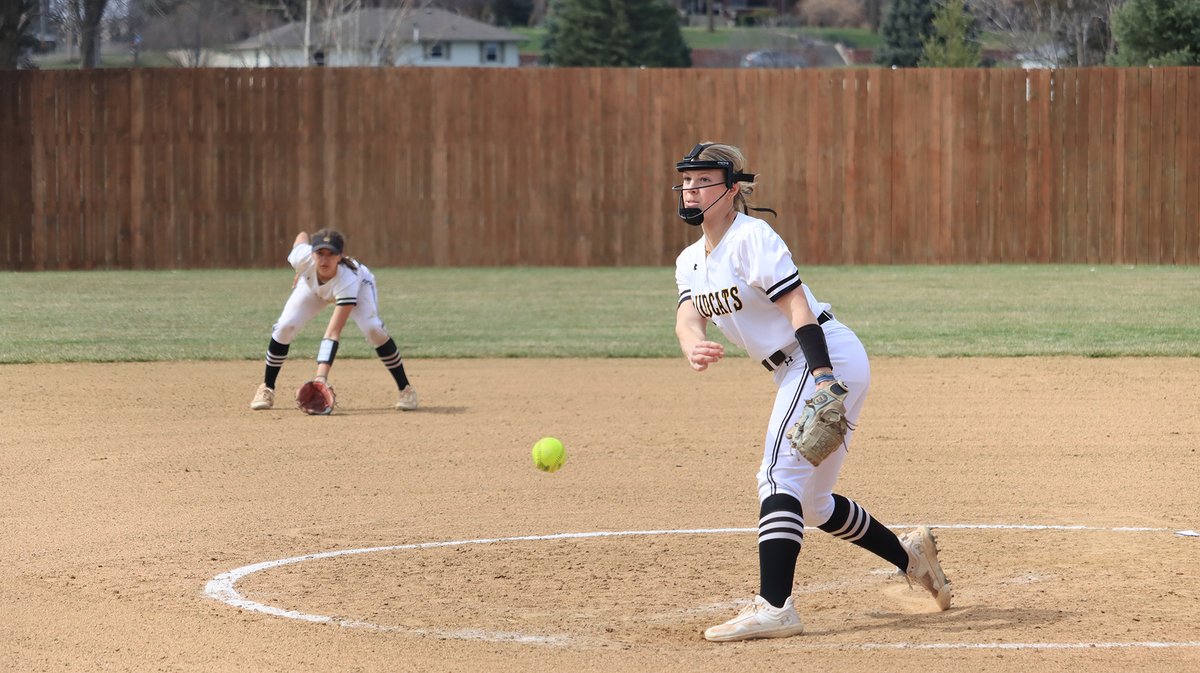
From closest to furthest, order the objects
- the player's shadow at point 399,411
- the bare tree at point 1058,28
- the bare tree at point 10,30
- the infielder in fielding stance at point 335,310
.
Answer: the infielder in fielding stance at point 335,310 → the player's shadow at point 399,411 → the bare tree at point 10,30 → the bare tree at point 1058,28

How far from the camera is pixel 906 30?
58969mm

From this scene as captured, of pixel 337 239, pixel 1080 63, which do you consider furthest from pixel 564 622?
pixel 1080 63

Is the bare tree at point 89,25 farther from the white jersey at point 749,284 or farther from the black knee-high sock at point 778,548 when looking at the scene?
the black knee-high sock at point 778,548

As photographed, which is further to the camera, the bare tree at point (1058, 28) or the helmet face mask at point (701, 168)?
the bare tree at point (1058, 28)

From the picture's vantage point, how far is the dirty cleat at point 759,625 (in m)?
5.50

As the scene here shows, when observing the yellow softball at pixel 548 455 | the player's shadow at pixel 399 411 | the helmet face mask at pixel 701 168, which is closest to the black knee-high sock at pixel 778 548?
the helmet face mask at pixel 701 168

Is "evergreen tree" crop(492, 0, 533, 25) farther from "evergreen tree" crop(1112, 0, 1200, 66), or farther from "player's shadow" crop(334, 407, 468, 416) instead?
"player's shadow" crop(334, 407, 468, 416)

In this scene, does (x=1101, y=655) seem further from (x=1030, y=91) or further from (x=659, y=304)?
(x=1030, y=91)

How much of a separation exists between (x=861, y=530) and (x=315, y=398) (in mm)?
6334

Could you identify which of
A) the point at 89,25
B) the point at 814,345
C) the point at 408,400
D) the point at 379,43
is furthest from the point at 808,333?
the point at 379,43

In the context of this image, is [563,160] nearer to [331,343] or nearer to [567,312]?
[567,312]

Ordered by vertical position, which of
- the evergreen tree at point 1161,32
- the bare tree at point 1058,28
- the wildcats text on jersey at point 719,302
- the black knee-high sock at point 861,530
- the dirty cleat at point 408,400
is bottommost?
the dirty cleat at point 408,400

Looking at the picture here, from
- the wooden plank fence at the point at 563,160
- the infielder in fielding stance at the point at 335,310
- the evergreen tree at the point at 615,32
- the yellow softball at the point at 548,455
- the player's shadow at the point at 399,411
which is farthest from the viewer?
the evergreen tree at the point at 615,32

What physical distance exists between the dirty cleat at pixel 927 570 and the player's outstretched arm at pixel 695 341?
117 centimetres
